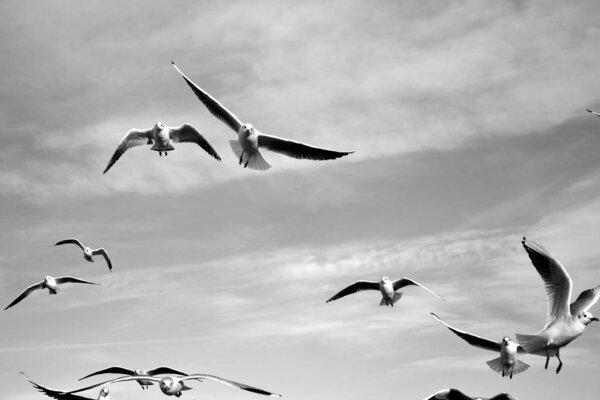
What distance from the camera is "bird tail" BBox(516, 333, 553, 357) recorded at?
52.7 feet

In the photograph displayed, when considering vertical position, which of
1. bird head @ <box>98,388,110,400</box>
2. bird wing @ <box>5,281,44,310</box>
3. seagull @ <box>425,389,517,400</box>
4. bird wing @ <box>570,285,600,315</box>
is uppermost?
bird wing @ <box>5,281,44,310</box>

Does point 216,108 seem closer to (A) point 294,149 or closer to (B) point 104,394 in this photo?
(A) point 294,149

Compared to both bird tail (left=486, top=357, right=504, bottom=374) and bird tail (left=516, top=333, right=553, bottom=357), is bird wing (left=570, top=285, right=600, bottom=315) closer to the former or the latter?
bird tail (left=516, top=333, right=553, bottom=357)

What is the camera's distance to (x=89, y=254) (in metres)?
36.4

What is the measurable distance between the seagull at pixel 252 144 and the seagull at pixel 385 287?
7959 millimetres

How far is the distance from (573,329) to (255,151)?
10.3 meters

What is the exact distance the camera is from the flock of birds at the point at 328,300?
51.3ft

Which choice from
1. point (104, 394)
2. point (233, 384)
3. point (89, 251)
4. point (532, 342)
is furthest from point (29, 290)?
point (532, 342)

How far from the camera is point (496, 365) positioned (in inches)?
787

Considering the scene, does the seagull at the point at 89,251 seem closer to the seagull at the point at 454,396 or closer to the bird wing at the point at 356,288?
the bird wing at the point at 356,288

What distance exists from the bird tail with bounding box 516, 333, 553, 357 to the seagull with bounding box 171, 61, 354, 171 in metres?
7.61

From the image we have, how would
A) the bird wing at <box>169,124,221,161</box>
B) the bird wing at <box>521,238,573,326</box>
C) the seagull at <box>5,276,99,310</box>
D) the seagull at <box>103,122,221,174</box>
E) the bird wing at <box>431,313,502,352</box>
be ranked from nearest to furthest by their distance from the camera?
the bird wing at <box>521,238,573,326</box> < the bird wing at <box>431,313,502,352</box> < the seagull at <box>103,122,221,174</box> < the bird wing at <box>169,124,221,161</box> < the seagull at <box>5,276,99,310</box>

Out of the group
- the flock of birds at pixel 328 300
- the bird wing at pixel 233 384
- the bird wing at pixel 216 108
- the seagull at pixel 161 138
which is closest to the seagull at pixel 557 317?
the flock of birds at pixel 328 300

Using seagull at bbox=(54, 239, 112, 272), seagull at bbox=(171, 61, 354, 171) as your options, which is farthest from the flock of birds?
seagull at bbox=(54, 239, 112, 272)
